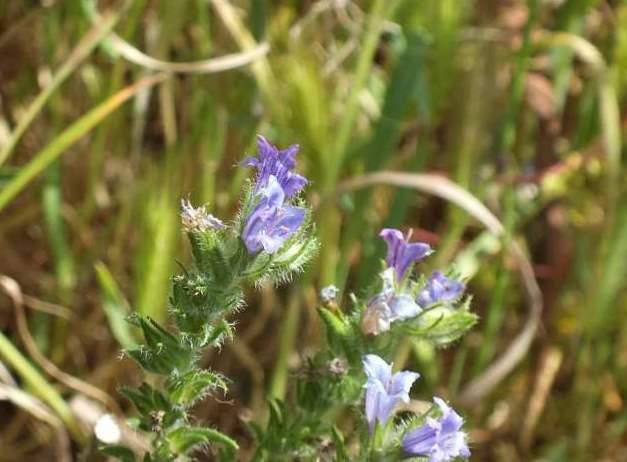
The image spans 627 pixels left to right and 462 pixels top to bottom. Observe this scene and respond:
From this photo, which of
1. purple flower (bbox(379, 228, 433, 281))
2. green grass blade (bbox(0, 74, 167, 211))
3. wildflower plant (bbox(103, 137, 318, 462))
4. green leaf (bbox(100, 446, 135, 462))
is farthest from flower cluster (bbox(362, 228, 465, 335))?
green grass blade (bbox(0, 74, 167, 211))

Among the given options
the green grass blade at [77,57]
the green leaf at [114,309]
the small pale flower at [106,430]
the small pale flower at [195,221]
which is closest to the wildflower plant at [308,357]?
the small pale flower at [195,221]

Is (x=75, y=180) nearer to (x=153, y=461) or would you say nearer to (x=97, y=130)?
(x=97, y=130)

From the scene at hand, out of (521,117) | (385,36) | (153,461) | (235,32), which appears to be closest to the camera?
(153,461)

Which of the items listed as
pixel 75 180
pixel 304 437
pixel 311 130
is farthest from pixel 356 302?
pixel 75 180

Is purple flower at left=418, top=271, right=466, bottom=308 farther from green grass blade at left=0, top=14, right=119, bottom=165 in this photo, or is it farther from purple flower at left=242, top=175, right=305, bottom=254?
green grass blade at left=0, top=14, right=119, bottom=165

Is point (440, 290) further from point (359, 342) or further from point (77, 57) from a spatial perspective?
point (77, 57)

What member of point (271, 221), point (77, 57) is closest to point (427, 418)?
point (271, 221)
